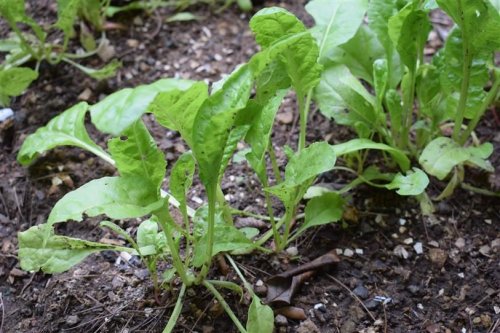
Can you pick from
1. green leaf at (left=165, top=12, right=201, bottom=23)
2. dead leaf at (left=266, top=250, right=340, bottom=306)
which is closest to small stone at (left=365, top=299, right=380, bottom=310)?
dead leaf at (left=266, top=250, right=340, bottom=306)

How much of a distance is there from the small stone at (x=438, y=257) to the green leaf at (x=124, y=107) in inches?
28.2

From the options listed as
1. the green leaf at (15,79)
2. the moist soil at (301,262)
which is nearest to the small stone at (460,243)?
the moist soil at (301,262)

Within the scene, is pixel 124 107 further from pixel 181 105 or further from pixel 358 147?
pixel 358 147

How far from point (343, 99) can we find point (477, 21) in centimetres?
33

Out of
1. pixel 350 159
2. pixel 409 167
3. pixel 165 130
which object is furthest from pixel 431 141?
pixel 165 130

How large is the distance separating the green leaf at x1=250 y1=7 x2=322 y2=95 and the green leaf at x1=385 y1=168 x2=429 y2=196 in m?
0.27

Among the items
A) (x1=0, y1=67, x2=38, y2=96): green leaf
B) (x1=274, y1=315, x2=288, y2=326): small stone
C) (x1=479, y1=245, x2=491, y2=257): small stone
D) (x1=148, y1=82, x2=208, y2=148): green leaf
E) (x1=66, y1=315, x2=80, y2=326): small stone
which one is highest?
(x1=148, y1=82, x2=208, y2=148): green leaf

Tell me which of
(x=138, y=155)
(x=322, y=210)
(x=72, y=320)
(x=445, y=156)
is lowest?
(x=72, y=320)

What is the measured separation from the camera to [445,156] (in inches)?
50.7

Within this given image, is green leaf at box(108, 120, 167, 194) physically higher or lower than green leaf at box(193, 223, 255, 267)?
higher

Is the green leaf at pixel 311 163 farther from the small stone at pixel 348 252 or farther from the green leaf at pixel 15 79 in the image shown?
the green leaf at pixel 15 79

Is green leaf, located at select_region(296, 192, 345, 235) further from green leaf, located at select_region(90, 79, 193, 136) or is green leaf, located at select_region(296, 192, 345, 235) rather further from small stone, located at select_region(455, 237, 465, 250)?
green leaf, located at select_region(90, 79, 193, 136)

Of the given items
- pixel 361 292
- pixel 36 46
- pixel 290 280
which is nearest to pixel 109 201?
pixel 290 280

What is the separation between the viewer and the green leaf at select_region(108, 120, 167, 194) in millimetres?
1071
